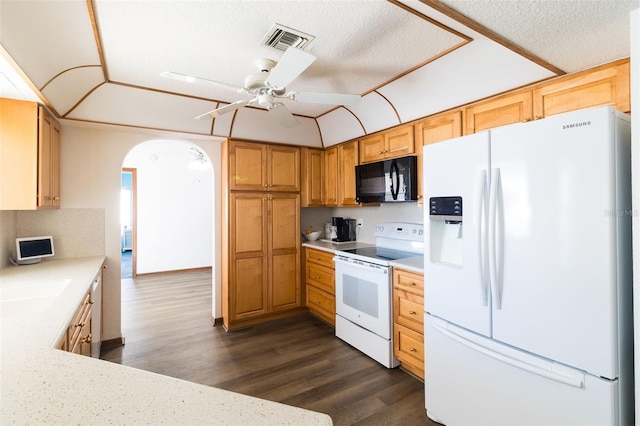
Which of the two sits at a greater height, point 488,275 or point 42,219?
point 42,219

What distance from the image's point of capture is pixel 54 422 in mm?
691

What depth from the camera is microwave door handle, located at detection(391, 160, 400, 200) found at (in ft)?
9.70

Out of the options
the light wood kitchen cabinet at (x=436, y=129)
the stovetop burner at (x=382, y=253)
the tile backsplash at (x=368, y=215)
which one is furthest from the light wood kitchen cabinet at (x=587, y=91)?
the stovetop burner at (x=382, y=253)

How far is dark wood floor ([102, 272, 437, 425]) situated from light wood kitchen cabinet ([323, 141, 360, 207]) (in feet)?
5.28

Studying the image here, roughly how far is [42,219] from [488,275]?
3.88 m

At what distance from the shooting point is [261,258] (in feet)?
12.2

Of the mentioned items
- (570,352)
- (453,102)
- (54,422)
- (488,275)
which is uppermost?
(453,102)

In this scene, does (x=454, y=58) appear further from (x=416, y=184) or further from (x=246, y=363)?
(x=246, y=363)

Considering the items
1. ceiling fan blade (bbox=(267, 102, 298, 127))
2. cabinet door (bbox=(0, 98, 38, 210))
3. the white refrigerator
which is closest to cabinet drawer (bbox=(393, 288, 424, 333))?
the white refrigerator

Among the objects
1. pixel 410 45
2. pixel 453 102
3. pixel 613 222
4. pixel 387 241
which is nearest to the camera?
pixel 613 222

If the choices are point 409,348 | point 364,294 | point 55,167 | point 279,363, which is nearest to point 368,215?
point 364,294

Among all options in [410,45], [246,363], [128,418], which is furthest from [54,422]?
[410,45]

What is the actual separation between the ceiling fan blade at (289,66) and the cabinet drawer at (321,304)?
8.14 feet

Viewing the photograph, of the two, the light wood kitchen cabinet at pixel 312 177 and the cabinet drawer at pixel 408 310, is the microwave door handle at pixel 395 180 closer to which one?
the cabinet drawer at pixel 408 310
